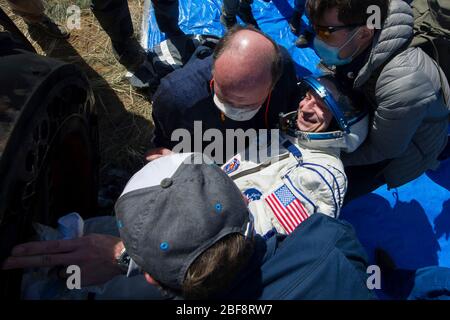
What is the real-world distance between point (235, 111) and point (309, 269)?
0.87m

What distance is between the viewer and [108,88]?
338 centimetres

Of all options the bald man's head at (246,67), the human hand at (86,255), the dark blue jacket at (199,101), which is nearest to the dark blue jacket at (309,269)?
the human hand at (86,255)

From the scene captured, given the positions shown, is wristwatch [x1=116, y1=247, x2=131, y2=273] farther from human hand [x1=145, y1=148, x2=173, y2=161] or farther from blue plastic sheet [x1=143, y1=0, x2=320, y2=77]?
blue plastic sheet [x1=143, y1=0, x2=320, y2=77]

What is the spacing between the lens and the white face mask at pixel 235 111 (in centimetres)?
183

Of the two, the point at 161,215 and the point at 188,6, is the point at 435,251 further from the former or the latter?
the point at 188,6

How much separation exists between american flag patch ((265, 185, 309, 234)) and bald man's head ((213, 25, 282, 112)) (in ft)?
1.54

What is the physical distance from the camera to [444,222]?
109 inches

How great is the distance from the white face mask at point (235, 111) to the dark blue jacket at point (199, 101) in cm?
12

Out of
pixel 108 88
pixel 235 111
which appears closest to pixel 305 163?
pixel 235 111

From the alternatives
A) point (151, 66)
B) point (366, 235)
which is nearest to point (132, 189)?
point (366, 235)

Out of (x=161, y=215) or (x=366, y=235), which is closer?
(x=161, y=215)

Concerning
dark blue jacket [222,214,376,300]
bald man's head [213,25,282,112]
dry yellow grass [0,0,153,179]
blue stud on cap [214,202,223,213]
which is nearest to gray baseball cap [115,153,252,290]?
blue stud on cap [214,202,223,213]

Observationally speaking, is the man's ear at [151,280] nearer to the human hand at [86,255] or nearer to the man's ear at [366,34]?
the human hand at [86,255]
